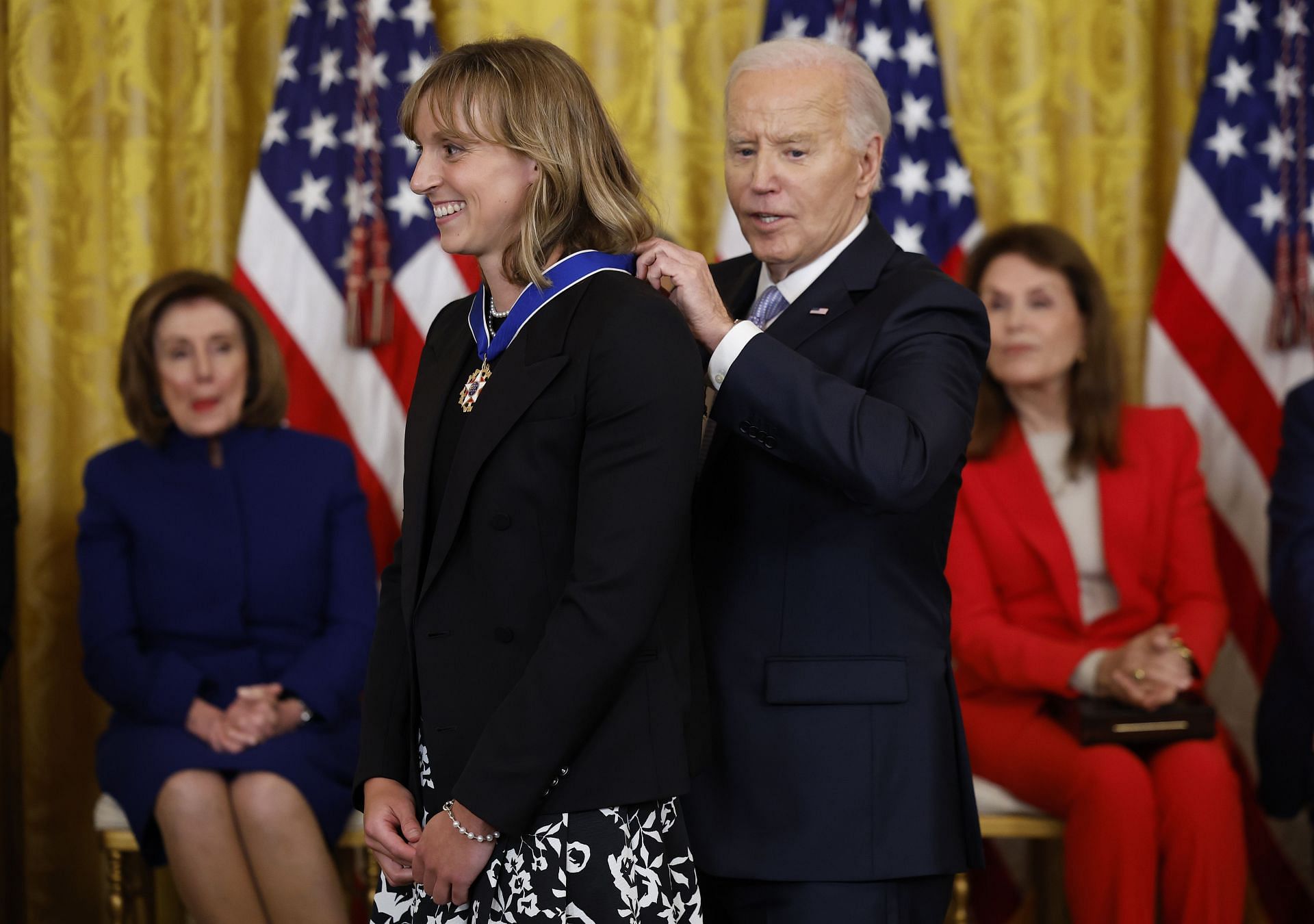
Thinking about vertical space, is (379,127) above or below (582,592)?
above

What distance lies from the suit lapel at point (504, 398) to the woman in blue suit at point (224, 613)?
5.44ft

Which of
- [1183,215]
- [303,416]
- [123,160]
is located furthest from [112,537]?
[1183,215]

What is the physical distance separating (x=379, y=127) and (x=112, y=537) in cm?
129

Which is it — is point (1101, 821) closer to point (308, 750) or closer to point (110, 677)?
point (308, 750)

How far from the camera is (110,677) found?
11.0 ft

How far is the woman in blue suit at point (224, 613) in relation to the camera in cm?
312

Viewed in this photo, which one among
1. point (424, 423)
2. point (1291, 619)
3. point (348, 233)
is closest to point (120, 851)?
point (348, 233)

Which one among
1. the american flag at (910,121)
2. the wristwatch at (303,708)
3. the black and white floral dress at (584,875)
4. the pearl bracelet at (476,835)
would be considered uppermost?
the american flag at (910,121)

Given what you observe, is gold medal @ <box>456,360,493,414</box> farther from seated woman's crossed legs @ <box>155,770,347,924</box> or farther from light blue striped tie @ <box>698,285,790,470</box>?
seated woman's crossed legs @ <box>155,770,347,924</box>

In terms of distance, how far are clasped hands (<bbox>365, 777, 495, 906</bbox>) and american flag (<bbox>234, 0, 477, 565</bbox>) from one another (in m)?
2.20

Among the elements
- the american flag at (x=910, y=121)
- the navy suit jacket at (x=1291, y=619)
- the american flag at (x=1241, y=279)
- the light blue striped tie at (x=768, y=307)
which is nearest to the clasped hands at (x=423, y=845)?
the light blue striped tie at (x=768, y=307)

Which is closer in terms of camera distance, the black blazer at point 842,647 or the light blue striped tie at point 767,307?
the black blazer at point 842,647

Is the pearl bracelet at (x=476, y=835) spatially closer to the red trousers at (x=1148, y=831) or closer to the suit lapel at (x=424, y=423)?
the suit lapel at (x=424, y=423)

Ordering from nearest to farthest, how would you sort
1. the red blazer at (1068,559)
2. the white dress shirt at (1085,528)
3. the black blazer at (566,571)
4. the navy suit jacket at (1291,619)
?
the black blazer at (566,571), the navy suit jacket at (1291,619), the red blazer at (1068,559), the white dress shirt at (1085,528)
